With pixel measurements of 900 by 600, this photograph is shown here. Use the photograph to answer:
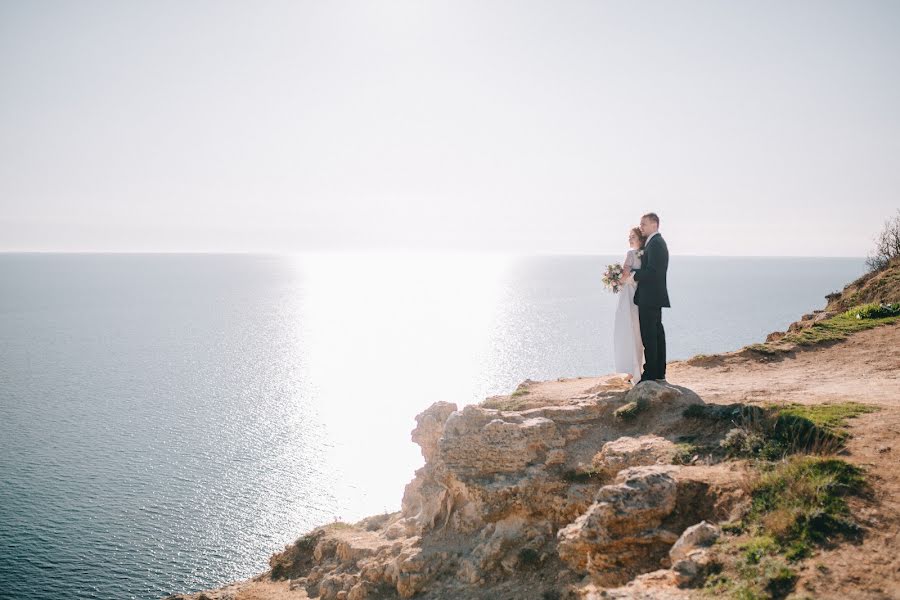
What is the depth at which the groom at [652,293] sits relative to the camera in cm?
1545

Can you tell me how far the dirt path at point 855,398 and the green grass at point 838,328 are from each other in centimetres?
60

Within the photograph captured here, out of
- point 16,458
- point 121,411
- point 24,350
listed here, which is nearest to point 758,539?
point 16,458

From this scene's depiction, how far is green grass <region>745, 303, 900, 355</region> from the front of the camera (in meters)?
20.9

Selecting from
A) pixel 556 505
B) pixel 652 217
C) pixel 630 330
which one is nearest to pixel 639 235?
pixel 652 217

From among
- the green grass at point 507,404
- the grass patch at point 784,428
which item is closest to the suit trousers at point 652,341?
the grass patch at point 784,428

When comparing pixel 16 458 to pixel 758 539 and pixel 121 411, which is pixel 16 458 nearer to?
pixel 121 411

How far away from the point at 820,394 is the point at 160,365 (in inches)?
4002

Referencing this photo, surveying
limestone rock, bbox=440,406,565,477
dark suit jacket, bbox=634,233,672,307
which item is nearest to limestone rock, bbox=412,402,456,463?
limestone rock, bbox=440,406,565,477

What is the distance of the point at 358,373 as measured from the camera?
98.5 m

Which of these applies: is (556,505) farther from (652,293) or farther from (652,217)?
(652,217)

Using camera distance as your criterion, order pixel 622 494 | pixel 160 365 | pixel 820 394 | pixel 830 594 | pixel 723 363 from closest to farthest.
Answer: pixel 830 594
pixel 622 494
pixel 820 394
pixel 723 363
pixel 160 365

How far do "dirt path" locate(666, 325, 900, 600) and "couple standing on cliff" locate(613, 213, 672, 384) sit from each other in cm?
181

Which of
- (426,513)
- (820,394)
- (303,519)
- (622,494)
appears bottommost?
(303,519)

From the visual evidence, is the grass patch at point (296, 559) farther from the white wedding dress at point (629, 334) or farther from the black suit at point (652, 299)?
the black suit at point (652, 299)
